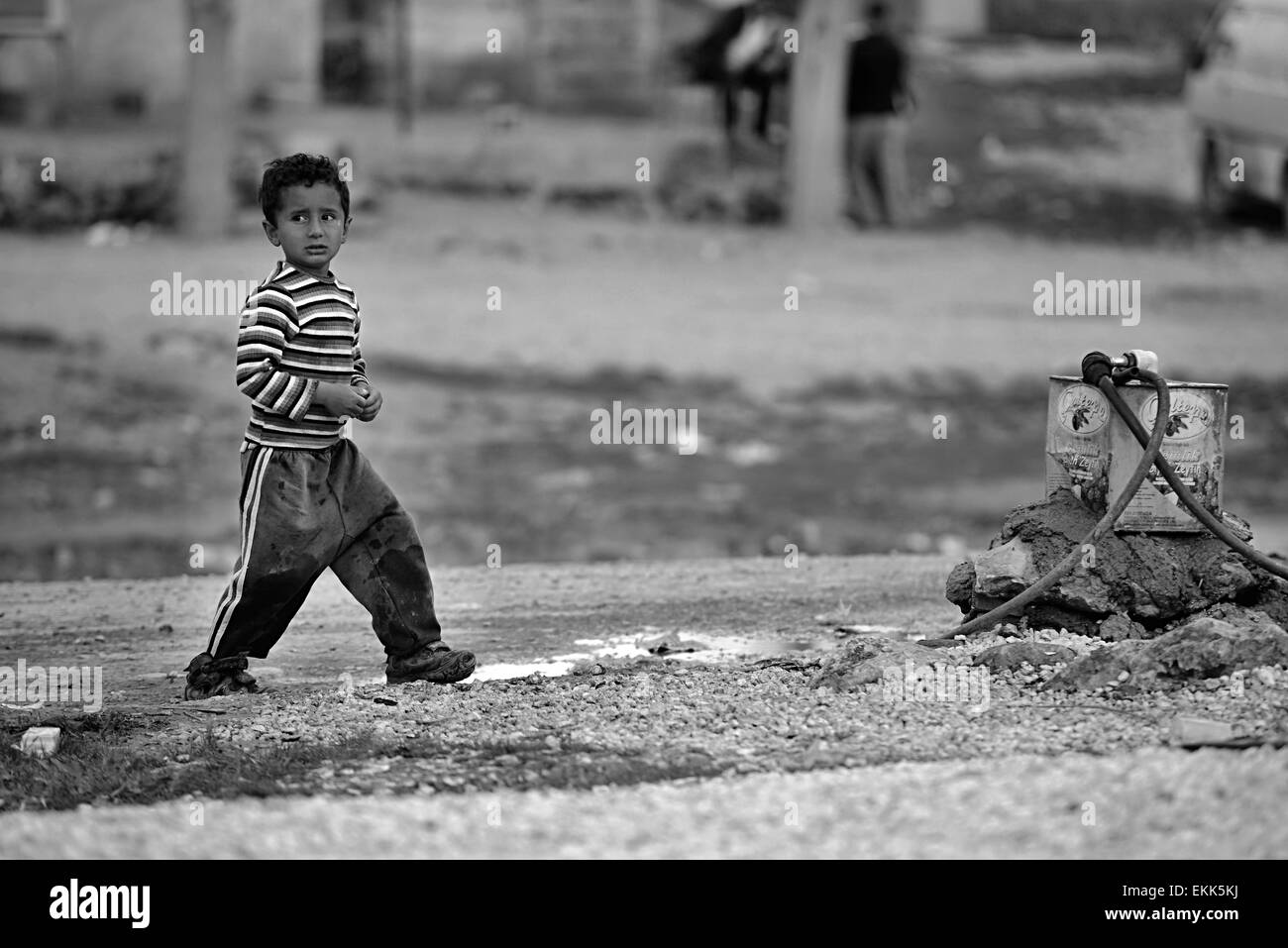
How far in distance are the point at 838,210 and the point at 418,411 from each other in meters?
7.42

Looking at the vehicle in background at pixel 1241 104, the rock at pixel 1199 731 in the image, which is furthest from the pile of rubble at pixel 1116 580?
the vehicle in background at pixel 1241 104

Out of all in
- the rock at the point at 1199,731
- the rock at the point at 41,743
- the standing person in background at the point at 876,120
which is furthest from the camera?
the standing person in background at the point at 876,120

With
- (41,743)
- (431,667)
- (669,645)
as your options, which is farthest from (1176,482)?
(41,743)

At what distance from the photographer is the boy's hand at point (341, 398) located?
562cm

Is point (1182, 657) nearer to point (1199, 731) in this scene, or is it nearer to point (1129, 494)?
point (1199, 731)

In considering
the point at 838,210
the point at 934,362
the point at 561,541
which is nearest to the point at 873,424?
the point at 934,362

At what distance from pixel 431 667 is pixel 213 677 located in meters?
0.65

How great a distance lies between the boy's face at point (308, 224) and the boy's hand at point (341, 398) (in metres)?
0.37

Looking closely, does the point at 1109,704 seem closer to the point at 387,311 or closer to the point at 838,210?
the point at 387,311

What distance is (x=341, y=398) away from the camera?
18.4 feet

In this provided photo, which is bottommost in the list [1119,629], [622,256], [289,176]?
[1119,629]

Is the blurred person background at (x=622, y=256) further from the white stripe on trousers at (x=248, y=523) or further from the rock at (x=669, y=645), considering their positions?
the white stripe on trousers at (x=248, y=523)

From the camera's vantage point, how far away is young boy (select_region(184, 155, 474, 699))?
564cm

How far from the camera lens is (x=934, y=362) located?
15281mm
